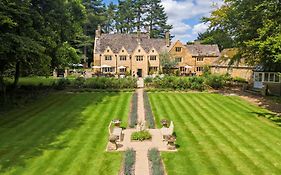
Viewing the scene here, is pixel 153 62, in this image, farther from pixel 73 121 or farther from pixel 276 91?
pixel 73 121

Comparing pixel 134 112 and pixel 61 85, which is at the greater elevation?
pixel 61 85

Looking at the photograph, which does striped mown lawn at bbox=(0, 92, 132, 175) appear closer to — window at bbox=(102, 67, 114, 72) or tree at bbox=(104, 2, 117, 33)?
window at bbox=(102, 67, 114, 72)

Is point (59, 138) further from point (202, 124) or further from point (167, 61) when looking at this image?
point (167, 61)

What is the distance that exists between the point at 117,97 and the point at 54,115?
1025 cm

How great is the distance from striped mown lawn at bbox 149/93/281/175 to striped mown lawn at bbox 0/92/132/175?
136 inches

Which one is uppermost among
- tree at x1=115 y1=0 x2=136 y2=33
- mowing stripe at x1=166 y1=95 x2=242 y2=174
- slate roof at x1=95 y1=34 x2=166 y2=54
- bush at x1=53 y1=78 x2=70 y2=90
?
tree at x1=115 y1=0 x2=136 y2=33

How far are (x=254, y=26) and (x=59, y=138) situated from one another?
24125 millimetres

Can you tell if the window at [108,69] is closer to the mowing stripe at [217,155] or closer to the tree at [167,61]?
the tree at [167,61]

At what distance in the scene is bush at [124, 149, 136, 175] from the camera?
12.5m

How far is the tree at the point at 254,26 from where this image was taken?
85.6ft

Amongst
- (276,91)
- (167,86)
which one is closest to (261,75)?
(276,91)

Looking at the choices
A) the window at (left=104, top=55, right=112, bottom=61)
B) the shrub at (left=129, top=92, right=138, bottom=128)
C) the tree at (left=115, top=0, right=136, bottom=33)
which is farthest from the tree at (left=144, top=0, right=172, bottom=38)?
the shrub at (left=129, top=92, right=138, bottom=128)

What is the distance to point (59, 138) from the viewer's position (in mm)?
17703

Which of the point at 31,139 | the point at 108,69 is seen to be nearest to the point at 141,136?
the point at 31,139
